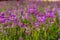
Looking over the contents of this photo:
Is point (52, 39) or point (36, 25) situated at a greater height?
point (36, 25)

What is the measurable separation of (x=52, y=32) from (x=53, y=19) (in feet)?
0.50

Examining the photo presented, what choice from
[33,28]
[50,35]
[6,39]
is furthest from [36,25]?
[6,39]

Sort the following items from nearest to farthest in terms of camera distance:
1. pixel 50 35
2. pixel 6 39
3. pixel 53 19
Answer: pixel 6 39
pixel 50 35
pixel 53 19

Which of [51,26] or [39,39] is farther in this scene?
[51,26]

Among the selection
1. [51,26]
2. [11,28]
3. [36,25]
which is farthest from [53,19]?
[11,28]

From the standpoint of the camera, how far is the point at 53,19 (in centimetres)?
211

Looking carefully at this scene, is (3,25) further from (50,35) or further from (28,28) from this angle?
(50,35)

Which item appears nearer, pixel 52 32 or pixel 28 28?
pixel 28 28

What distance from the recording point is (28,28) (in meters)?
1.88

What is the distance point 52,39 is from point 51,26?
0.12m

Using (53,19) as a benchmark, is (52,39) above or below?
below

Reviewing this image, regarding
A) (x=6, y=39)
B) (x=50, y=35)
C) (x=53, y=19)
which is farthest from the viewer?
(x=53, y=19)

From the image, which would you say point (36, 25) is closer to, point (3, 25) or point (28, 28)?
point (28, 28)

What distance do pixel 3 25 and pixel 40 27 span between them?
1.09 feet
